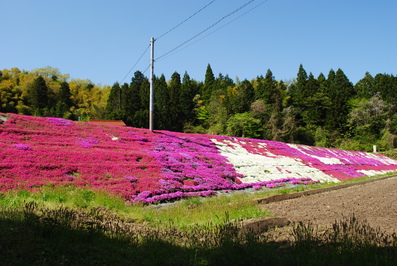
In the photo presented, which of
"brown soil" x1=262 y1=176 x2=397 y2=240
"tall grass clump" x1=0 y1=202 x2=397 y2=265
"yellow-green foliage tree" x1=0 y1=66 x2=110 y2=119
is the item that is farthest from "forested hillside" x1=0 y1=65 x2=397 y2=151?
"tall grass clump" x1=0 y1=202 x2=397 y2=265

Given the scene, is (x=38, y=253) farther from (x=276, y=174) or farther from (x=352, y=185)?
(x=352, y=185)

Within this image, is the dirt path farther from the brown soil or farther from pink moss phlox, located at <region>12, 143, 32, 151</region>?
pink moss phlox, located at <region>12, 143, 32, 151</region>

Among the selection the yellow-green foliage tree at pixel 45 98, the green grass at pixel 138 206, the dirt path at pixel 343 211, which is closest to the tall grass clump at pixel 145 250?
the dirt path at pixel 343 211

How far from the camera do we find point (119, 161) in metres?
15.2

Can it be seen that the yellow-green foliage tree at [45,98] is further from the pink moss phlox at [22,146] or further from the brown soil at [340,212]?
the brown soil at [340,212]

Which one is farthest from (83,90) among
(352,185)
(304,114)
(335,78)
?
(352,185)

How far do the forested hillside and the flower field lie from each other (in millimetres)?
37353

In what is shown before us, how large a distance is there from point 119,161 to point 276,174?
11.6 metres

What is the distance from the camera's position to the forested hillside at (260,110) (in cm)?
6356

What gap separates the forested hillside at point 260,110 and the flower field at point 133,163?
37.4m

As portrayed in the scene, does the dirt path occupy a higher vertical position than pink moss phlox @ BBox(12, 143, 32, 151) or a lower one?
lower

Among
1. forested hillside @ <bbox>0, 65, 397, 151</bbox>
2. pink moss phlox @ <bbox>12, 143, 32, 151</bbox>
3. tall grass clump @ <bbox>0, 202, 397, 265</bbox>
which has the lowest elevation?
tall grass clump @ <bbox>0, 202, 397, 265</bbox>

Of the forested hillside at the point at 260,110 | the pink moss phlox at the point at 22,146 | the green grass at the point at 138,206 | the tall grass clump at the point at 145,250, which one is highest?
the forested hillside at the point at 260,110

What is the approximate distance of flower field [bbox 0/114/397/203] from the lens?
12.1 metres
